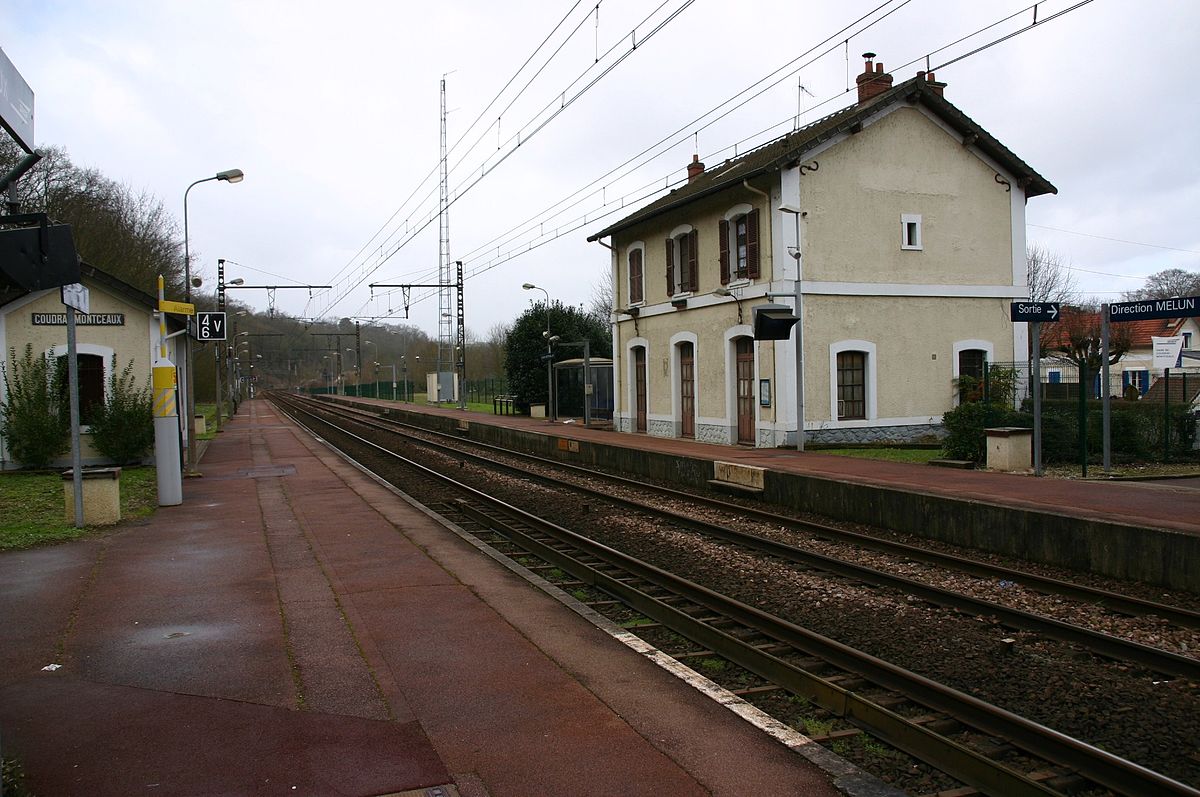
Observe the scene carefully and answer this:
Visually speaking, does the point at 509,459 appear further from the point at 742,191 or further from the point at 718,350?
the point at 742,191

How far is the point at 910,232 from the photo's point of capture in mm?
22797

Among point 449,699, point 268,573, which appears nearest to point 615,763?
point 449,699

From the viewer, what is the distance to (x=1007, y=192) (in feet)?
77.5

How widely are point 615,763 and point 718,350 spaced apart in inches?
782

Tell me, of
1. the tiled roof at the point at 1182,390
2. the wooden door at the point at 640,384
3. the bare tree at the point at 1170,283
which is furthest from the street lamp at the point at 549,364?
the bare tree at the point at 1170,283

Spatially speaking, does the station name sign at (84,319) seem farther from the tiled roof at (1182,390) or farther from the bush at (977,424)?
the tiled roof at (1182,390)

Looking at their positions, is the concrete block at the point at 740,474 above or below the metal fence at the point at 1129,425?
below

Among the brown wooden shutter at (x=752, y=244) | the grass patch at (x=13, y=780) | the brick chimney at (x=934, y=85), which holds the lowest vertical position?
the grass patch at (x=13, y=780)

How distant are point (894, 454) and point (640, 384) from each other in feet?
35.6

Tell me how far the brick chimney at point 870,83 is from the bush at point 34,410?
20.1m

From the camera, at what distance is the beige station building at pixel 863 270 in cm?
2136

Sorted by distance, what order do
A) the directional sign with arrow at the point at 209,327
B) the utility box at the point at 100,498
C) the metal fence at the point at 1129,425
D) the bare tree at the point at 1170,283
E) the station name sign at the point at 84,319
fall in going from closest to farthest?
the utility box at the point at 100,498, the metal fence at the point at 1129,425, the station name sign at the point at 84,319, the directional sign with arrow at the point at 209,327, the bare tree at the point at 1170,283

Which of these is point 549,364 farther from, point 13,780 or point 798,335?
point 13,780

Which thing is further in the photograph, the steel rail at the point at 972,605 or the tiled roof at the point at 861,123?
the tiled roof at the point at 861,123
